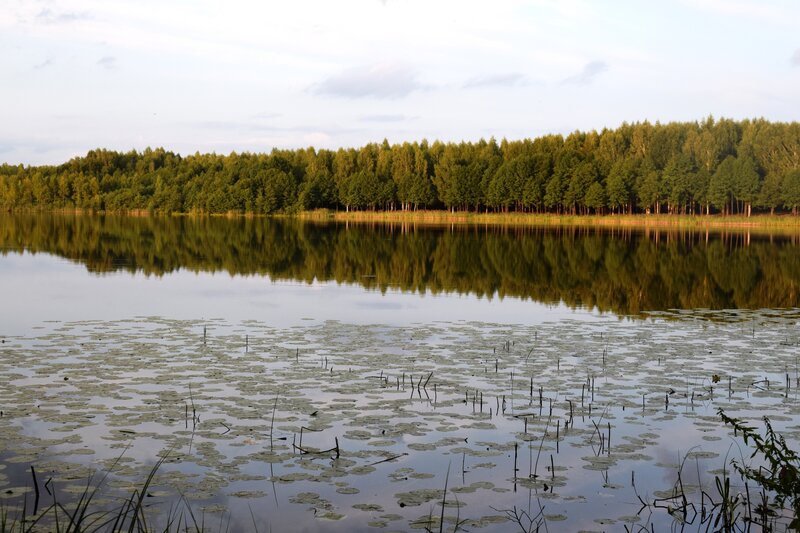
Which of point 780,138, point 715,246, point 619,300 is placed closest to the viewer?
point 619,300

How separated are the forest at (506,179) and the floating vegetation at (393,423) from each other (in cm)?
10146

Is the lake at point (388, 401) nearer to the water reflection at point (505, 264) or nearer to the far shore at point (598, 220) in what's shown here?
the water reflection at point (505, 264)

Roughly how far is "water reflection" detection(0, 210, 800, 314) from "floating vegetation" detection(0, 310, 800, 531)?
11.0m

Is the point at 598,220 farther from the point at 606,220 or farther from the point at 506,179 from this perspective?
the point at 506,179

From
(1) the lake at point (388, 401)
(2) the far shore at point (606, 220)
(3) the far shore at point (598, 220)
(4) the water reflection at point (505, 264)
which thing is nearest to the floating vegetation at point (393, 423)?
(1) the lake at point (388, 401)

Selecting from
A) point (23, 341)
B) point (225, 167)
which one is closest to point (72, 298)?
point (23, 341)

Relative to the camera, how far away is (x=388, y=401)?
13.3 metres

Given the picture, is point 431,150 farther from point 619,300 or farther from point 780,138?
point 619,300

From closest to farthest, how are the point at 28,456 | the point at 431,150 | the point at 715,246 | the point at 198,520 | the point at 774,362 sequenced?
the point at 198,520, the point at 28,456, the point at 774,362, the point at 715,246, the point at 431,150

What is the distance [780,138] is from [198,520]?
13852 centimetres

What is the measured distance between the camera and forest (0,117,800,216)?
11581 cm

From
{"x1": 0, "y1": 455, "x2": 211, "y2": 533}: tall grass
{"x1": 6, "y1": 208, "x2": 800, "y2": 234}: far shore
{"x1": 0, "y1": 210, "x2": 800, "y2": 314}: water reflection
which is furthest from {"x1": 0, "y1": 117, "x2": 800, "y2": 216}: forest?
{"x1": 0, "y1": 455, "x2": 211, "y2": 533}: tall grass

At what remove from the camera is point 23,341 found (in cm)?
1838

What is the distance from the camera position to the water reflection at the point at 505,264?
1238 inches
